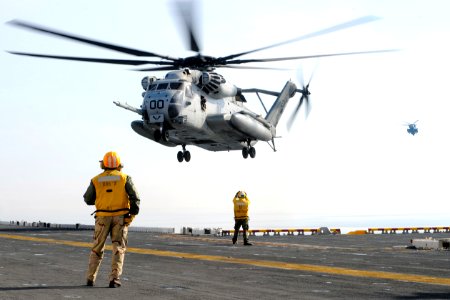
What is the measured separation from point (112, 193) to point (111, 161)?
0.56m

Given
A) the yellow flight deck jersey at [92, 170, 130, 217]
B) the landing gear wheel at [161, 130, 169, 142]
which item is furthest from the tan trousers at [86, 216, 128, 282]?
the landing gear wheel at [161, 130, 169, 142]

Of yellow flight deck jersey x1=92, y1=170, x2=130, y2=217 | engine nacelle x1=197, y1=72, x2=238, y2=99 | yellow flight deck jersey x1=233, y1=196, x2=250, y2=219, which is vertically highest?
engine nacelle x1=197, y1=72, x2=238, y2=99

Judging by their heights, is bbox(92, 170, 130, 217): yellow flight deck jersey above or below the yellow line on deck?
above

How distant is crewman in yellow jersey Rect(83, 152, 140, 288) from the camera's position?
1162 cm

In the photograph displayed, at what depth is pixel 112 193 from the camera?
11.7 m

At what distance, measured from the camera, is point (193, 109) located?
120 feet

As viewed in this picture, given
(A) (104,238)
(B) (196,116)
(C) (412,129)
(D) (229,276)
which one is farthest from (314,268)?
(C) (412,129)

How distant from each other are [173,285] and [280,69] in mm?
27863

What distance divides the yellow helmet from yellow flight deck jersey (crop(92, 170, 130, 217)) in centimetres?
10

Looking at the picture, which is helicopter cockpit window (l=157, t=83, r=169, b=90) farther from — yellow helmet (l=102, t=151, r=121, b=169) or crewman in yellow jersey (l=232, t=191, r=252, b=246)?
yellow helmet (l=102, t=151, r=121, b=169)

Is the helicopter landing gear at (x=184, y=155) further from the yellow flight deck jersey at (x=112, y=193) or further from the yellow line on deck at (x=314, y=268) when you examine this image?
the yellow flight deck jersey at (x=112, y=193)

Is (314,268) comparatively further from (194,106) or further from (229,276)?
(194,106)

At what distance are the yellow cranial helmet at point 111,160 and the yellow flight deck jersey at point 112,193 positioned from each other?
0.35 feet

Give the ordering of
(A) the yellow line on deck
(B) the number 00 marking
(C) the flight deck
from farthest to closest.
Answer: (B) the number 00 marking, (A) the yellow line on deck, (C) the flight deck
